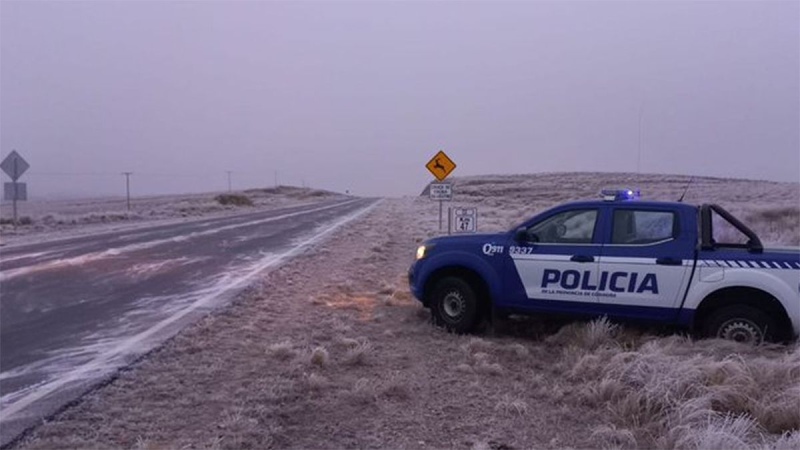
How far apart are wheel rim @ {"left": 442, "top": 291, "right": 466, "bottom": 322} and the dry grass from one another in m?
0.28

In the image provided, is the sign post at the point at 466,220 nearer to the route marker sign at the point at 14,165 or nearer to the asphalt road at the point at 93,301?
the asphalt road at the point at 93,301

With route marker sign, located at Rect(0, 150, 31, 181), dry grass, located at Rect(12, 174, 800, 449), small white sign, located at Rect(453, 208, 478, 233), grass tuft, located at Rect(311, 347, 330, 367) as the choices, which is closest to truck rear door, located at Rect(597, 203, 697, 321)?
dry grass, located at Rect(12, 174, 800, 449)

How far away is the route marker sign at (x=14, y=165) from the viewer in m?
32.9

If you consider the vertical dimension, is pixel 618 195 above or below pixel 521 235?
above

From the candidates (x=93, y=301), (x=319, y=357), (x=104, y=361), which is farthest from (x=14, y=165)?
(x=319, y=357)

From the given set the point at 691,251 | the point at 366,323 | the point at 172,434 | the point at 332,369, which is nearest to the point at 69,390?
the point at 172,434

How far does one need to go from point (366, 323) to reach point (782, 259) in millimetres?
5140

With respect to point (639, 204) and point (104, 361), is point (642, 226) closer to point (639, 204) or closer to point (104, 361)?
point (639, 204)

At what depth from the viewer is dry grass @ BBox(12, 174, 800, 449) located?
18.4 feet

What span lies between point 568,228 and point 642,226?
0.86m

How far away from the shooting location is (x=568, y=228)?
8969 millimetres

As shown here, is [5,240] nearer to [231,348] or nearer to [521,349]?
[231,348]

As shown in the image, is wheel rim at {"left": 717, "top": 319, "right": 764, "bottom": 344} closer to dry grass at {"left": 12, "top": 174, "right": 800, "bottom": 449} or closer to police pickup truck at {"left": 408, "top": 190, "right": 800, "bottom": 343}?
police pickup truck at {"left": 408, "top": 190, "right": 800, "bottom": 343}

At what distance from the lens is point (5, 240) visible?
27609mm
